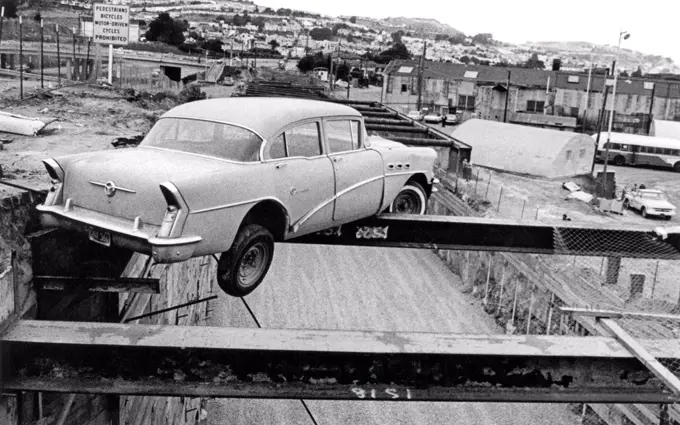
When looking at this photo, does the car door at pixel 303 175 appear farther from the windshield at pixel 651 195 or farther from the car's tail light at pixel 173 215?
the windshield at pixel 651 195

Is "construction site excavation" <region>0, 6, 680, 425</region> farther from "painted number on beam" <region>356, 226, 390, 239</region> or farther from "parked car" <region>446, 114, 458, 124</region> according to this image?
"parked car" <region>446, 114, 458, 124</region>

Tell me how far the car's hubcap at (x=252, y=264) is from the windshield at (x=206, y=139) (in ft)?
2.54

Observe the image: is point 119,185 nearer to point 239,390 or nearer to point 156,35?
point 239,390

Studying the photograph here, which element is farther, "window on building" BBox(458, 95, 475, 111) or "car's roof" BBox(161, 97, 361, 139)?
"window on building" BBox(458, 95, 475, 111)

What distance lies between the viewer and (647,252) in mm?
7824

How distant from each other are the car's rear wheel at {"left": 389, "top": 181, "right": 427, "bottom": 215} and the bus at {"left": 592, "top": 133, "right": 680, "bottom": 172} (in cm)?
4117

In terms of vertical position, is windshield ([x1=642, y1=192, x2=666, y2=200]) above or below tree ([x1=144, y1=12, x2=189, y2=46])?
below

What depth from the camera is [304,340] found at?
4758 millimetres

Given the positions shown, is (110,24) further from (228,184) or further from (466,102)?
(466,102)

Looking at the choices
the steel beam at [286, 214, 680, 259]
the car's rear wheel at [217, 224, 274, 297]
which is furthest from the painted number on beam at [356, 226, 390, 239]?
the car's rear wheel at [217, 224, 274, 297]

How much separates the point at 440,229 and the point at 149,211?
10.9 ft

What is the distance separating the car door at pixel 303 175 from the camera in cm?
630

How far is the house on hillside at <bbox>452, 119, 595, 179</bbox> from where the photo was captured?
4119cm

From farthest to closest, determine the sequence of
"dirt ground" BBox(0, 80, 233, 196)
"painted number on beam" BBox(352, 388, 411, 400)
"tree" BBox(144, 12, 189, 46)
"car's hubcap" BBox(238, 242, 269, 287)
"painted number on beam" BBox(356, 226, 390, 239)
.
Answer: "tree" BBox(144, 12, 189, 46) < "dirt ground" BBox(0, 80, 233, 196) < "painted number on beam" BBox(356, 226, 390, 239) < "car's hubcap" BBox(238, 242, 269, 287) < "painted number on beam" BBox(352, 388, 411, 400)
